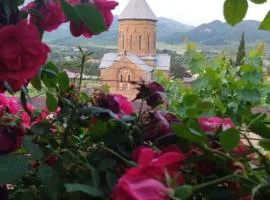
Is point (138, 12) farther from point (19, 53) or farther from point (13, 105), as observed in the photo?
point (19, 53)

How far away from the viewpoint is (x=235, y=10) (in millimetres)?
427

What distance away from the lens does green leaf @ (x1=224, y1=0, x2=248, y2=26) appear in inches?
16.6

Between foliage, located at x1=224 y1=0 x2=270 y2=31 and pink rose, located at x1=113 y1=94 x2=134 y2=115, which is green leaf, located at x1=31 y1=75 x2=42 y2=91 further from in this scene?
foliage, located at x1=224 y1=0 x2=270 y2=31

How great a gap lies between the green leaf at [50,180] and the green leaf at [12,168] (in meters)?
0.02

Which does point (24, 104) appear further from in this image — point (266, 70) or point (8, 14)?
point (266, 70)

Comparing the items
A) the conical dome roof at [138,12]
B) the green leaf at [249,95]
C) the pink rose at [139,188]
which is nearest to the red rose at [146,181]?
the pink rose at [139,188]

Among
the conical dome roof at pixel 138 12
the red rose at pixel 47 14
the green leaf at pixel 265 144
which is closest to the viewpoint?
the green leaf at pixel 265 144

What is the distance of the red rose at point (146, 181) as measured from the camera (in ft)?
0.82

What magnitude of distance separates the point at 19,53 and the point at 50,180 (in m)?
0.11

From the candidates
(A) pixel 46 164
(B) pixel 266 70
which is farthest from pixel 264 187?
(B) pixel 266 70

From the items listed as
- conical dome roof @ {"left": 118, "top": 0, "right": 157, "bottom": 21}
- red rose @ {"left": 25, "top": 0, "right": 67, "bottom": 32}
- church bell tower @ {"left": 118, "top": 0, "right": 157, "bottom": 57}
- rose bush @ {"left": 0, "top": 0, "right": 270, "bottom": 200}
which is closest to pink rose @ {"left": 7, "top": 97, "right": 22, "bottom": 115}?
rose bush @ {"left": 0, "top": 0, "right": 270, "bottom": 200}

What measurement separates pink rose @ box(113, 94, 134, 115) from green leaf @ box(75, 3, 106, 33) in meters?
0.09

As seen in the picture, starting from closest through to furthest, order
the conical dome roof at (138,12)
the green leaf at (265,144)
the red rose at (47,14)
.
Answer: the green leaf at (265,144)
the red rose at (47,14)
the conical dome roof at (138,12)

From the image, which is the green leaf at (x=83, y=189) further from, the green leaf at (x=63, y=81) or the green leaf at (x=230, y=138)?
the green leaf at (x=63, y=81)
